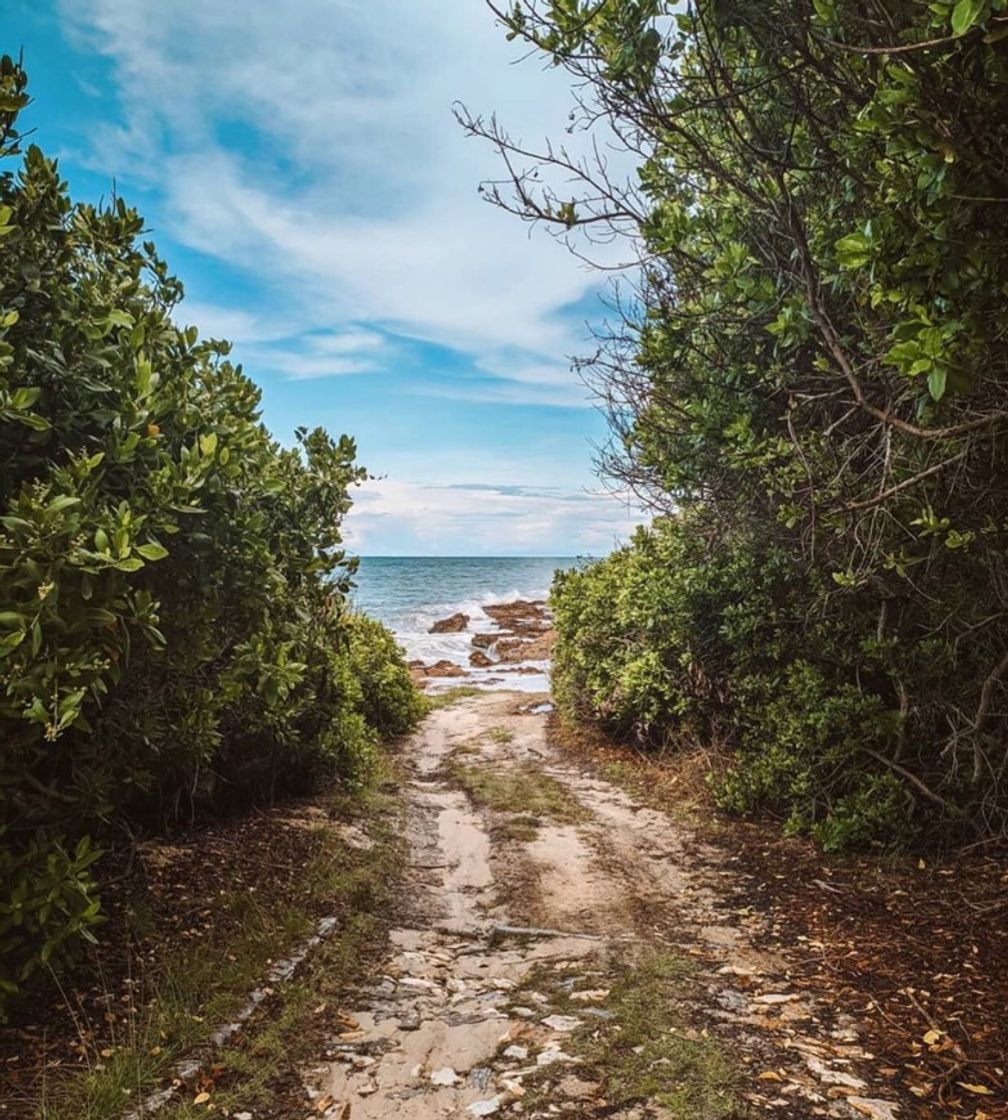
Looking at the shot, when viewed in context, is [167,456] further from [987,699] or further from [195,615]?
[987,699]

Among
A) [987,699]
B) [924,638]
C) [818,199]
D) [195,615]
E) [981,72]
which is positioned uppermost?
[818,199]

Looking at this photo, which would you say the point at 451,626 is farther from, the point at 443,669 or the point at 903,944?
the point at 903,944

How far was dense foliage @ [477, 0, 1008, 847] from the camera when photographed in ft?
9.51

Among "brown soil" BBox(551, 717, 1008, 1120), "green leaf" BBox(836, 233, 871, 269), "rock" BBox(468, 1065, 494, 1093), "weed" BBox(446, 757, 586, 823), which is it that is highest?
"green leaf" BBox(836, 233, 871, 269)

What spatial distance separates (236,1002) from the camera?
12.8 ft

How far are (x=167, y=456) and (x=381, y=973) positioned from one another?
3.34 m

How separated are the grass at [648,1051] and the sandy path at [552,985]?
0.10ft

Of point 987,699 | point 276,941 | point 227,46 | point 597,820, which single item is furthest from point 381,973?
point 227,46

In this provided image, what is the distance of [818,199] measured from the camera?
4.93 meters

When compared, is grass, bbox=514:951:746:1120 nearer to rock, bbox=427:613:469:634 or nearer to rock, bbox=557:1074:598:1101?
rock, bbox=557:1074:598:1101

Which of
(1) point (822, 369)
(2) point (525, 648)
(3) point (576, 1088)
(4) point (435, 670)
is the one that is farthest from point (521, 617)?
(3) point (576, 1088)

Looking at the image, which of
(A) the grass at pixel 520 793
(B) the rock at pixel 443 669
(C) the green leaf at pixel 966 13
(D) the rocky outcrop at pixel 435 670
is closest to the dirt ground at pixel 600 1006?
(A) the grass at pixel 520 793

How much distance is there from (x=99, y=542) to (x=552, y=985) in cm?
350

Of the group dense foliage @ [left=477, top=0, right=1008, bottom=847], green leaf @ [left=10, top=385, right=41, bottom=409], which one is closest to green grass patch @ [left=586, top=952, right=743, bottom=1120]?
dense foliage @ [left=477, top=0, right=1008, bottom=847]
